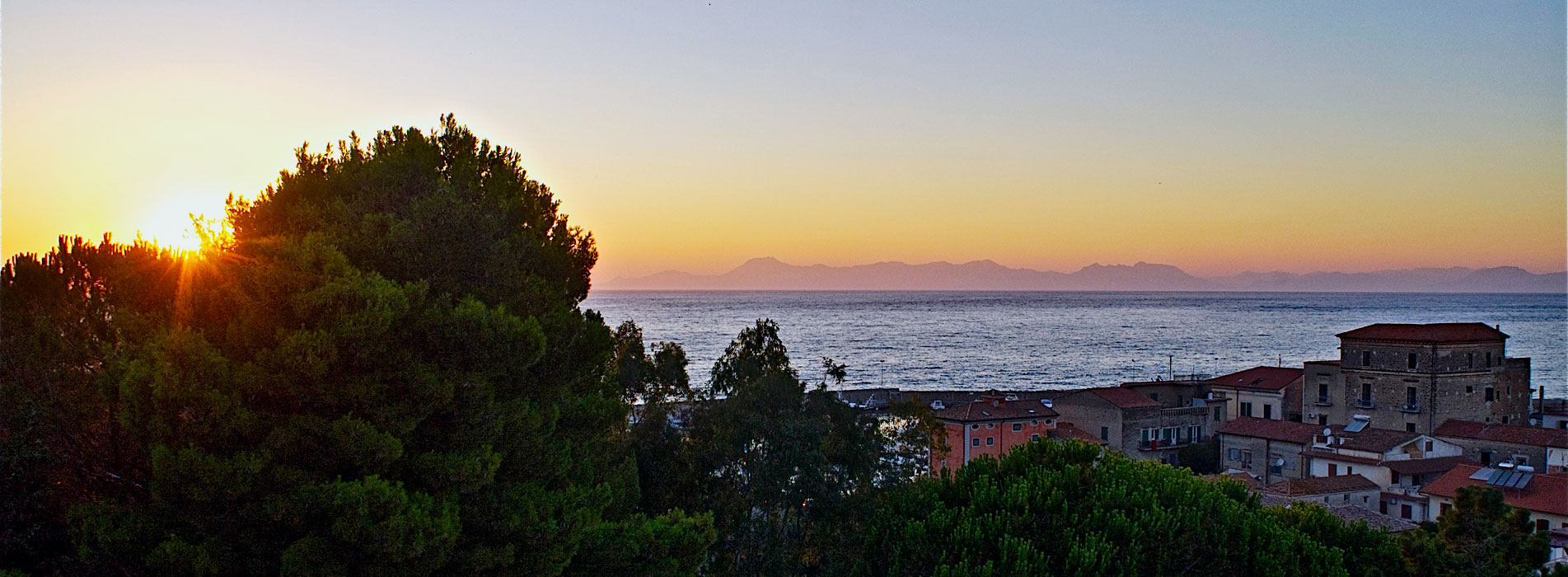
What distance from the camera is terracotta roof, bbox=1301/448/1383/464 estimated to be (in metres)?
32.4

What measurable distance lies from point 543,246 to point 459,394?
125 inches

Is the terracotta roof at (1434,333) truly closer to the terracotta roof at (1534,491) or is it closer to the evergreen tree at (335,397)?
the terracotta roof at (1534,491)

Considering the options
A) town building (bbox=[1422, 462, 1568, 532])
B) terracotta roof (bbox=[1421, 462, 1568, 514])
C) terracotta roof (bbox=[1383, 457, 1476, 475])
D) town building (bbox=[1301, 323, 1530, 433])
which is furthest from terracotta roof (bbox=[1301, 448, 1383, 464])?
town building (bbox=[1301, 323, 1530, 433])

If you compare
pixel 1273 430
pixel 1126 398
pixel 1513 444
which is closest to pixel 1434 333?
pixel 1513 444

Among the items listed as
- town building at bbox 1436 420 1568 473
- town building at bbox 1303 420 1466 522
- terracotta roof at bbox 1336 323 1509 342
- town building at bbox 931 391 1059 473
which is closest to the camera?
town building at bbox 1303 420 1466 522

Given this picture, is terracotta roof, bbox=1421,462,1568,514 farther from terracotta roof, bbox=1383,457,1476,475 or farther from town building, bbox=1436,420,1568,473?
town building, bbox=1436,420,1568,473

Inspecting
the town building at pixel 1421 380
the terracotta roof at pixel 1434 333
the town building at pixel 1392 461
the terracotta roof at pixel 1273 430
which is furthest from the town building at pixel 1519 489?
the terracotta roof at pixel 1434 333

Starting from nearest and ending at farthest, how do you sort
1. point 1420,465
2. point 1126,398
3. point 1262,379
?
point 1420,465, point 1126,398, point 1262,379

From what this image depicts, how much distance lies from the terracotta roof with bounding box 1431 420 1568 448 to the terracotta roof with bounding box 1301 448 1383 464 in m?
6.77

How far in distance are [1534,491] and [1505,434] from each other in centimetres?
1209

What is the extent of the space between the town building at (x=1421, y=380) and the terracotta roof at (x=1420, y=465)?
30.3 feet

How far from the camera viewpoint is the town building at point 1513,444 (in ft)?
112

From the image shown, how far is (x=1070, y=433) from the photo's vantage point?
39.5m

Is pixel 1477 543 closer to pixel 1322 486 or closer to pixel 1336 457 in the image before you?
pixel 1322 486
